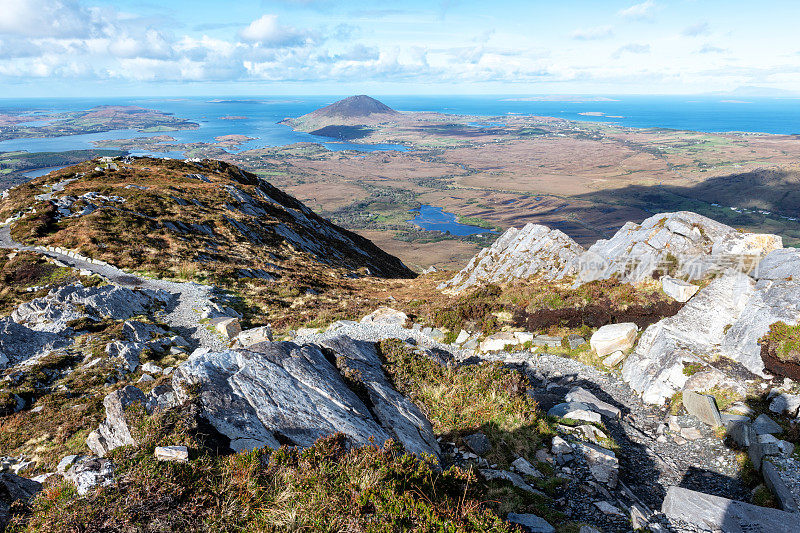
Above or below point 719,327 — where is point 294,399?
below

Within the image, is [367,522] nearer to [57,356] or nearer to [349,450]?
[349,450]

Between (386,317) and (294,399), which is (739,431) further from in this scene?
(386,317)

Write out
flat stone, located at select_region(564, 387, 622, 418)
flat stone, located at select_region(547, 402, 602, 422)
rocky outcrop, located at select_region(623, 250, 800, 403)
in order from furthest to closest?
1. rocky outcrop, located at select_region(623, 250, 800, 403)
2. flat stone, located at select_region(564, 387, 622, 418)
3. flat stone, located at select_region(547, 402, 602, 422)

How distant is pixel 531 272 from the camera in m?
33.0

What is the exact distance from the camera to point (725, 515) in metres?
9.41

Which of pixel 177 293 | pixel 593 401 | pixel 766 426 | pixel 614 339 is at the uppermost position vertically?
pixel 766 426

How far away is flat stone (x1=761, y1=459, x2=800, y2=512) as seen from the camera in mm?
10250

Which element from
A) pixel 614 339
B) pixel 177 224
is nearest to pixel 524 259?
pixel 614 339

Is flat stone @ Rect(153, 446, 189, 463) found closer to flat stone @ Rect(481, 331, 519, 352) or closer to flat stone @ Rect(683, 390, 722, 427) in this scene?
flat stone @ Rect(481, 331, 519, 352)

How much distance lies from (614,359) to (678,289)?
609cm

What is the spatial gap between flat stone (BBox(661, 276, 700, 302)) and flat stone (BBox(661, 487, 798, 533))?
13.7 metres

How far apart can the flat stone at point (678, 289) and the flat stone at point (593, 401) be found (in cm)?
885

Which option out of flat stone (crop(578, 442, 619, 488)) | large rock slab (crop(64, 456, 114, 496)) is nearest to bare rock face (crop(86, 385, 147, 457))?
large rock slab (crop(64, 456, 114, 496))

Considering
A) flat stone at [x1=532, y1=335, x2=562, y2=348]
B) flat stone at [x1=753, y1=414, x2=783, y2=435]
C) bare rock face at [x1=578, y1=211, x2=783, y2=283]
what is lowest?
flat stone at [x1=532, y1=335, x2=562, y2=348]
